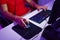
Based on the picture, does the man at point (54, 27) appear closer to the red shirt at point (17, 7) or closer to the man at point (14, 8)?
the man at point (14, 8)

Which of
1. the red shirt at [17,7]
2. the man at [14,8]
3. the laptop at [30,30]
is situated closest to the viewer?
the laptop at [30,30]

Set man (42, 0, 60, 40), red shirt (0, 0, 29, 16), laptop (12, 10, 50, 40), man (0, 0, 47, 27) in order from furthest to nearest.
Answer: red shirt (0, 0, 29, 16)
man (0, 0, 47, 27)
laptop (12, 10, 50, 40)
man (42, 0, 60, 40)

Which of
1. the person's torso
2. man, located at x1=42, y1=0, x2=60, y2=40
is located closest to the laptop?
man, located at x1=42, y1=0, x2=60, y2=40

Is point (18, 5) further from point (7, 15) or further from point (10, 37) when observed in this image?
point (10, 37)

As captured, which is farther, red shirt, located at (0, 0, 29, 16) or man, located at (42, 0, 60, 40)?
red shirt, located at (0, 0, 29, 16)

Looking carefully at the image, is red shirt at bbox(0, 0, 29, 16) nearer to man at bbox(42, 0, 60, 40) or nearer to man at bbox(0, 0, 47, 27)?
man at bbox(0, 0, 47, 27)

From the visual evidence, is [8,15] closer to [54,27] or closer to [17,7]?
[17,7]

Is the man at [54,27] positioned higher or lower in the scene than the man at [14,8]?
higher

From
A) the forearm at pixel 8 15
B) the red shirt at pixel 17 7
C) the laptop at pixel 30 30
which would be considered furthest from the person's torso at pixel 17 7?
the laptop at pixel 30 30

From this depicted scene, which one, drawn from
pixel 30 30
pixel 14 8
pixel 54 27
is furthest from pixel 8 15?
pixel 54 27

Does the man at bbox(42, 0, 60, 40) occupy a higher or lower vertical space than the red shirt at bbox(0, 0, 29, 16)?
higher

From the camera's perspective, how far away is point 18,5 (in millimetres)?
1690

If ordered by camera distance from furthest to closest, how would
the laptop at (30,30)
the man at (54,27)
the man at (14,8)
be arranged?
the man at (14,8) < the laptop at (30,30) < the man at (54,27)

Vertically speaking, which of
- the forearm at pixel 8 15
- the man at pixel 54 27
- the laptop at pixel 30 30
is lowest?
the forearm at pixel 8 15
